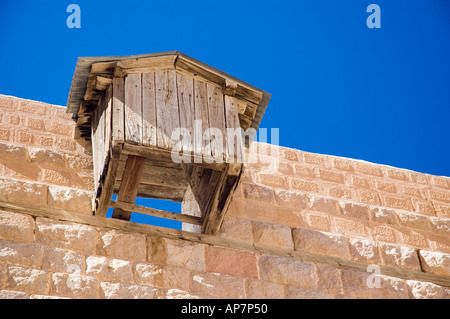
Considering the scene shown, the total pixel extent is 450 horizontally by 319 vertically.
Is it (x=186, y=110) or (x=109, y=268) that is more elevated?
(x=186, y=110)

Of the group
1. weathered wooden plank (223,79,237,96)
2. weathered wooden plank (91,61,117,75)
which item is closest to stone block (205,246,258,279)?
weathered wooden plank (223,79,237,96)

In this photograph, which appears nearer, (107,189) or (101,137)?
(107,189)

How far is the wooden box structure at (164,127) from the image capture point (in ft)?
19.7

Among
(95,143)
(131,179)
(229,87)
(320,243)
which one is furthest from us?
(320,243)

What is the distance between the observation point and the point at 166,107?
6.29 meters

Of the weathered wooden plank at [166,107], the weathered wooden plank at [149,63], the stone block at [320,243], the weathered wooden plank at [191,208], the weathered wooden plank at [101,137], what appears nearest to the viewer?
the weathered wooden plank at [166,107]

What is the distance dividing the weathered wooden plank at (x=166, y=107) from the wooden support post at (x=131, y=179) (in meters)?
0.30

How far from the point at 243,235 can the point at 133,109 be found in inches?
59.8

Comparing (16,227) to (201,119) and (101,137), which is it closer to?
Answer: (101,137)

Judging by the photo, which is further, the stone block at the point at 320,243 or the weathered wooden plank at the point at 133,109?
the stone block at the point at 320,243

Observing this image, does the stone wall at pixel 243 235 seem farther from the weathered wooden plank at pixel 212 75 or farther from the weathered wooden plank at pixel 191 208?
the weathered wooden plank at pixel 212 75

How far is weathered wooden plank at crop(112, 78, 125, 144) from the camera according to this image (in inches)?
231

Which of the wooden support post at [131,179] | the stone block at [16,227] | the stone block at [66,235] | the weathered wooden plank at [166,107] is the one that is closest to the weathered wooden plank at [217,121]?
the weathered wooden plank at [166,107]

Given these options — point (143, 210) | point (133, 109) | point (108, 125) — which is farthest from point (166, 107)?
point (143, 210)
